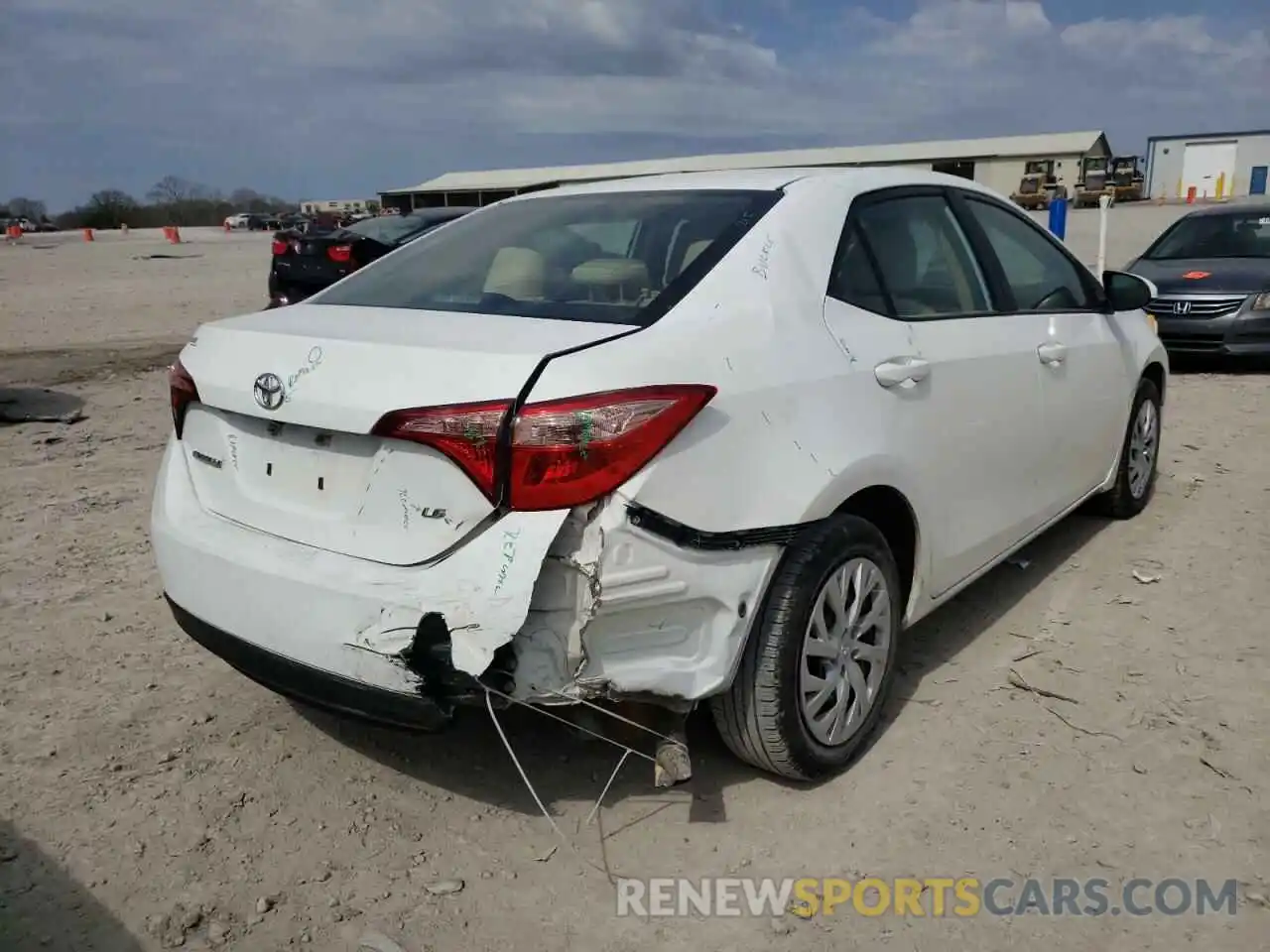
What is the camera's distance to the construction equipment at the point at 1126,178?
53938 millimetres

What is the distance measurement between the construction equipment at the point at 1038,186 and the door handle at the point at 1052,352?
48.1 meters

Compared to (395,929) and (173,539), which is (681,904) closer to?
(395,929)

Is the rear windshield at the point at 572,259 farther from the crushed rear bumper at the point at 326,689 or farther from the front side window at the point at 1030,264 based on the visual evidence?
the front side window at the point at 1030,264

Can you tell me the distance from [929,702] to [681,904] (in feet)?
4.24

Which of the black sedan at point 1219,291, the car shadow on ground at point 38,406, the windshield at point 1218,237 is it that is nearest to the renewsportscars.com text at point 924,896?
the car shadow on ground at point 38,406

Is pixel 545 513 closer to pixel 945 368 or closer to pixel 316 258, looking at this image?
pixel 945 368

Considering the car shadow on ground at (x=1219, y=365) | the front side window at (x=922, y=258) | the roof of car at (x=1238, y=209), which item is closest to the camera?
the front side window at (x=922, y=258)

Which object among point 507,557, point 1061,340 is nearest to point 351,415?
point 507,557

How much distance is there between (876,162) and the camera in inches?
2052

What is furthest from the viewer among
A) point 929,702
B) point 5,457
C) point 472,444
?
point 5,457

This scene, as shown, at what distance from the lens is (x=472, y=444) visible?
2.24 metres

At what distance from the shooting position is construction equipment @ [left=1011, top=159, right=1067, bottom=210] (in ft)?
163

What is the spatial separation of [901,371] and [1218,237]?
8.94m

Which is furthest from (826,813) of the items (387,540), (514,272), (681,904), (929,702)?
(514,272)
